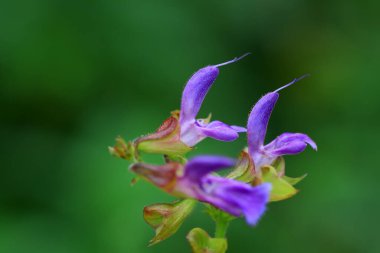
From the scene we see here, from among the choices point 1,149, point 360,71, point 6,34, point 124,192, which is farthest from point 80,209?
point 360,71

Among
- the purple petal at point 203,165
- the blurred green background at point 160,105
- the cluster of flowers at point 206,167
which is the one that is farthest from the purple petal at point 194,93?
the blurred green background at point 160,105

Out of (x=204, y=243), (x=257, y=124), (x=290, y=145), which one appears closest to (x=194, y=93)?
(x=257, y=124)

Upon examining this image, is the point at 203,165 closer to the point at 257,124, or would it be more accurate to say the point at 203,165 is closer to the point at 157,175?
the point at 157,175

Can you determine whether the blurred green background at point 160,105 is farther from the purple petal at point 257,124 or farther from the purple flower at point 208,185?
the purple flower at point 208,185

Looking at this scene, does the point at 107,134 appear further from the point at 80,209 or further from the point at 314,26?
the point at 314,26

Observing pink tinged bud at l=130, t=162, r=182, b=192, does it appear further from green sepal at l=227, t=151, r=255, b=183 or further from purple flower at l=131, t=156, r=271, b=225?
green sepal at l=227, t=151, r=255, b=183

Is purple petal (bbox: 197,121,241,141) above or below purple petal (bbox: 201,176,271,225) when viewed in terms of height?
above

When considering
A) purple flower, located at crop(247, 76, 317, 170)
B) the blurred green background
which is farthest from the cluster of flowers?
the blurred green background
